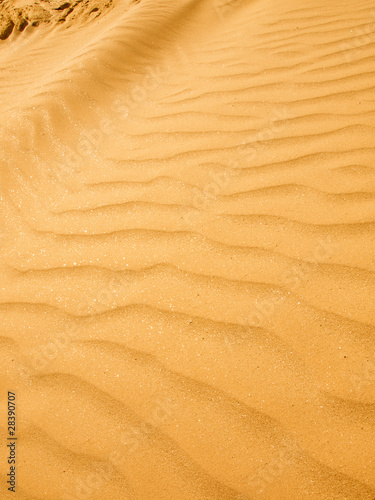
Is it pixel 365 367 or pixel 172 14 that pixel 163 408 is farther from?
pixel 172 14

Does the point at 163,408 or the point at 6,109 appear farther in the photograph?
the point at 6,109

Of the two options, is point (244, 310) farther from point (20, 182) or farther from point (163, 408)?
point (20, 182)

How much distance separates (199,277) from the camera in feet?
5.46

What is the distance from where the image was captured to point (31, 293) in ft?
5.94

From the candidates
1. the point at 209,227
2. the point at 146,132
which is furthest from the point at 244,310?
the point at 146,132

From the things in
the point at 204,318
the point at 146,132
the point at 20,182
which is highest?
the point at 20,182

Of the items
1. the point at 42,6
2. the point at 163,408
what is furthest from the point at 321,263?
the point at 42,6

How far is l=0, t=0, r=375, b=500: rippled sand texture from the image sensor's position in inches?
48.8

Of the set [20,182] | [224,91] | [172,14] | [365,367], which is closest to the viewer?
[365,367]

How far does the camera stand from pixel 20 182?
7.92 ft

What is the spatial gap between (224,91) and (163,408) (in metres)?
2.12

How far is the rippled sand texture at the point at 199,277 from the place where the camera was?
1239 millimetres

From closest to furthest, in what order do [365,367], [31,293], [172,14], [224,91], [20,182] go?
[365,367]
[31,293]
[20,182]
[224,91]
[172,14]

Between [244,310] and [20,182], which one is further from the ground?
[20,182]
